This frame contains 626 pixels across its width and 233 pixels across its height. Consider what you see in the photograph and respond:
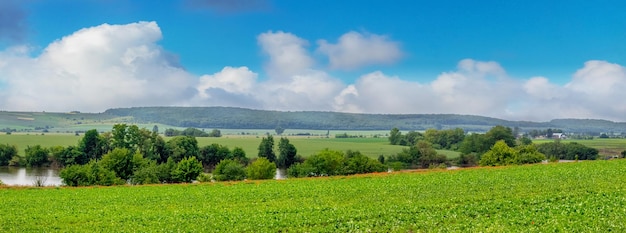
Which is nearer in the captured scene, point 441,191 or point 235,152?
point 441,191

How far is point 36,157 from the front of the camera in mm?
126125

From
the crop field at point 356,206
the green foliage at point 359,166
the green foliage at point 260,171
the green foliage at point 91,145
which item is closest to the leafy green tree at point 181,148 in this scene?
the green foliage at point 91,145

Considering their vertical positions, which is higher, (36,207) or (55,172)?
(36,207)

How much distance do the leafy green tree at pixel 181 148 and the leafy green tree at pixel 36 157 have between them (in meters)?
36.4

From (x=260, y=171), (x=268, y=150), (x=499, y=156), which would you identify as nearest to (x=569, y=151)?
(x=499, y=156)

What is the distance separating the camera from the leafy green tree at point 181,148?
119131 millimetres

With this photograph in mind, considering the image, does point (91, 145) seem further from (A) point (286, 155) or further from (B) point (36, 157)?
(A) point (286, 155)

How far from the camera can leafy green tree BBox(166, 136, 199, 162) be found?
119 metres

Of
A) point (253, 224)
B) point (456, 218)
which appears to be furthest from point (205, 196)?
point (456, 218)

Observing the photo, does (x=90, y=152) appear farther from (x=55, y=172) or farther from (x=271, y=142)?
(x=271, y=142)

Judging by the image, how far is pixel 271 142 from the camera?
135875mm

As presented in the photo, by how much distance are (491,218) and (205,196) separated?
817 inches

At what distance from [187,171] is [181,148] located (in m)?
40.5

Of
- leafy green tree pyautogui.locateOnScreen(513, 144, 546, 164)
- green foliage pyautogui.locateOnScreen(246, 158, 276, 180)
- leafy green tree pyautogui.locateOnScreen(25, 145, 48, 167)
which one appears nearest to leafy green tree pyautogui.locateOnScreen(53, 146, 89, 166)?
leafy green tree pyautogui.locateOnScreen(25, 145, 48, 167)
